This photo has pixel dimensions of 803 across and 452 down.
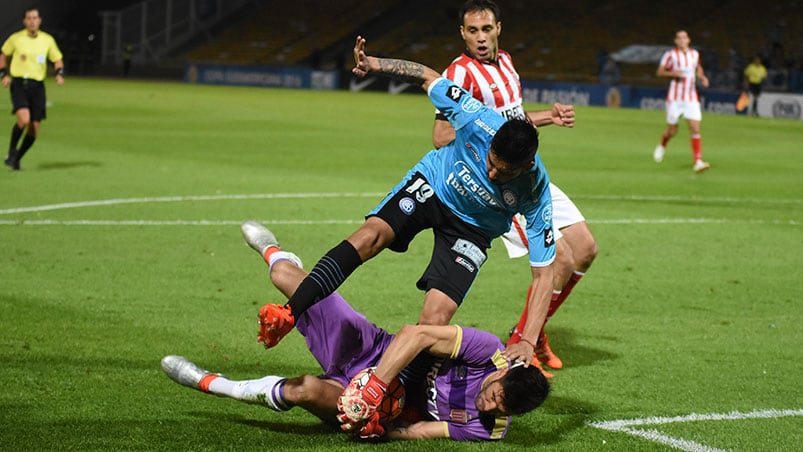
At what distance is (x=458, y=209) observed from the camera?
6.55 metres

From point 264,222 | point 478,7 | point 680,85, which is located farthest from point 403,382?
point 680,85

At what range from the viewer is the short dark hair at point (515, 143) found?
5836 mm

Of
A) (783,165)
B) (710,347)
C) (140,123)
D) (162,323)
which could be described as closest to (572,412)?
(710,347)

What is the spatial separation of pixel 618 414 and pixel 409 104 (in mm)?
37562

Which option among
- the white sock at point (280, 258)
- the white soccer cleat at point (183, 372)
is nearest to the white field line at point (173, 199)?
the white sock at point (280, 258)

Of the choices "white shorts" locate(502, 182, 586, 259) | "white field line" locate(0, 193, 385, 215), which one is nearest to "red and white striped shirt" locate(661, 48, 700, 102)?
"white field line" locate(0, 193, 385, 215)

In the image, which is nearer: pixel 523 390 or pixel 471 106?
pixel 523 390

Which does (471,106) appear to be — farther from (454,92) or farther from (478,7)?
(478,7)

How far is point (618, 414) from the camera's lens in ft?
21.6

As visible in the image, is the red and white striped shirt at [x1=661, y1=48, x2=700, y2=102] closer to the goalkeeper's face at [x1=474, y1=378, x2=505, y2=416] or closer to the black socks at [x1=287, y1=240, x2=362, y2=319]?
the black socks at [x1=287, y1=240, x2=362, y2=319]

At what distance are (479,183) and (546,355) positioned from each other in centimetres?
184

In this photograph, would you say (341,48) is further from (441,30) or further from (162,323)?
(162,323)

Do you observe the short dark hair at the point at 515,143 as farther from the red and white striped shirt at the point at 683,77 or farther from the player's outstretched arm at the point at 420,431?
the red and white striped shirt at the point at 683,77

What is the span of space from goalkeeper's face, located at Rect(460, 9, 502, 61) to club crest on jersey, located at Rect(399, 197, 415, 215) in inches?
58.3
